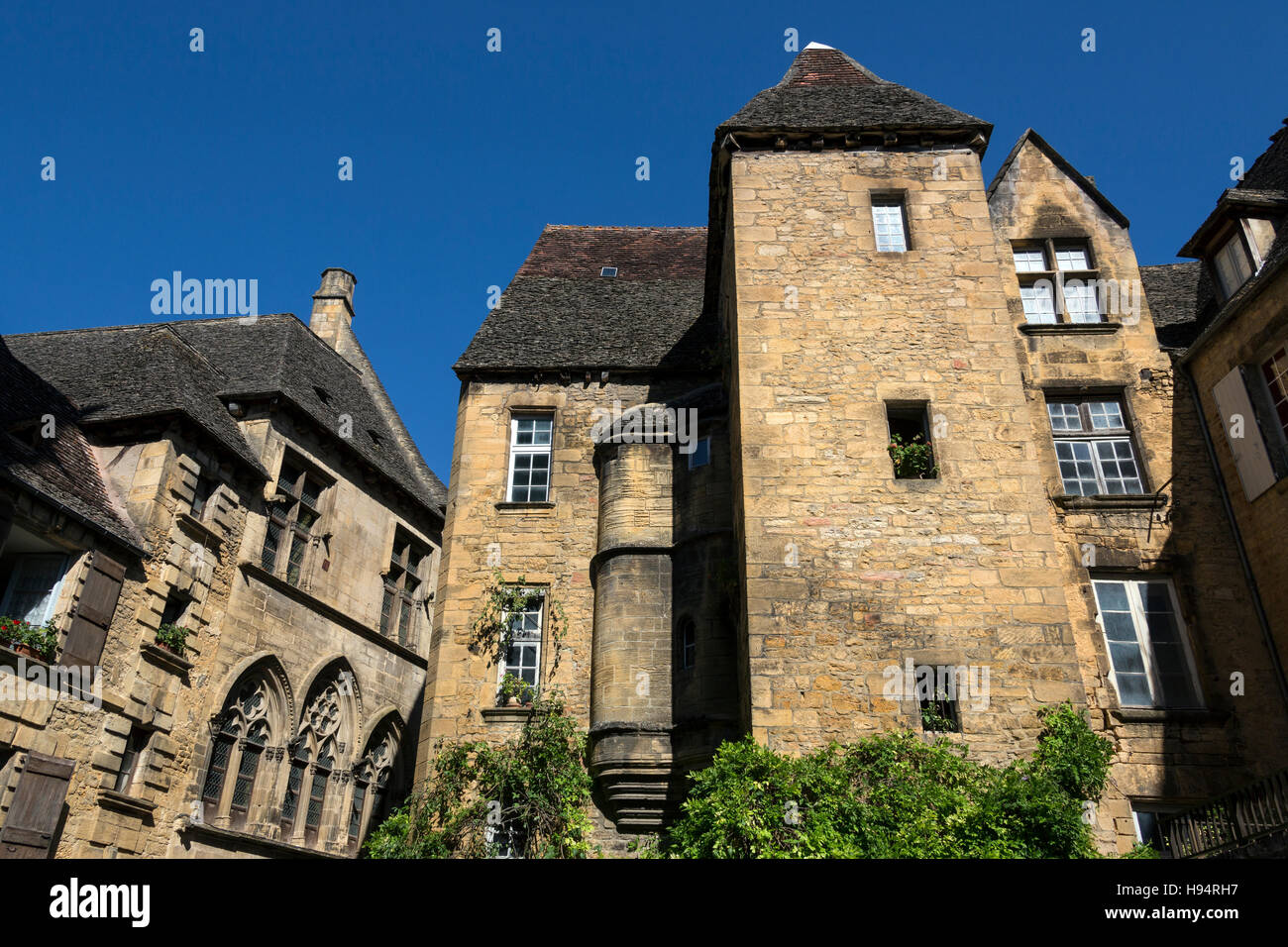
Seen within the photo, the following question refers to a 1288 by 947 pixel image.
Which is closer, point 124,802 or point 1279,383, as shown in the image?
point 1279,383

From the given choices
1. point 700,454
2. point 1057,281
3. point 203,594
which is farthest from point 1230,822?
point 203,594

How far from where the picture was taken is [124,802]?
12828mm

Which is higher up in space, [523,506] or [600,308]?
[600,308]

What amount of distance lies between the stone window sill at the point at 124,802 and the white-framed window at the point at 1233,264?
16.4 metres

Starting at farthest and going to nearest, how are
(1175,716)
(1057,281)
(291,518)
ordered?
(291,518), (1057,281), (1175,716)

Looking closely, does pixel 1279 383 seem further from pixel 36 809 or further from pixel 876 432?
pixel 36 809

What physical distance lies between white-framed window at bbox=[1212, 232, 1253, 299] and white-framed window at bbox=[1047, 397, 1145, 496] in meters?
2.16

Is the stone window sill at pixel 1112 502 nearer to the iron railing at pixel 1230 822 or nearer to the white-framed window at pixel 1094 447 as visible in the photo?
the white-framed window at pixel 1094 447

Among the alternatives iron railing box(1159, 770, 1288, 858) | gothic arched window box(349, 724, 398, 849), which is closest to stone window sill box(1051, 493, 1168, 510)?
iron railing box(1159, 770, 1288, 858)

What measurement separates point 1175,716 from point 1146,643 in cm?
94

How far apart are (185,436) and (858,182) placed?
11.2 m
